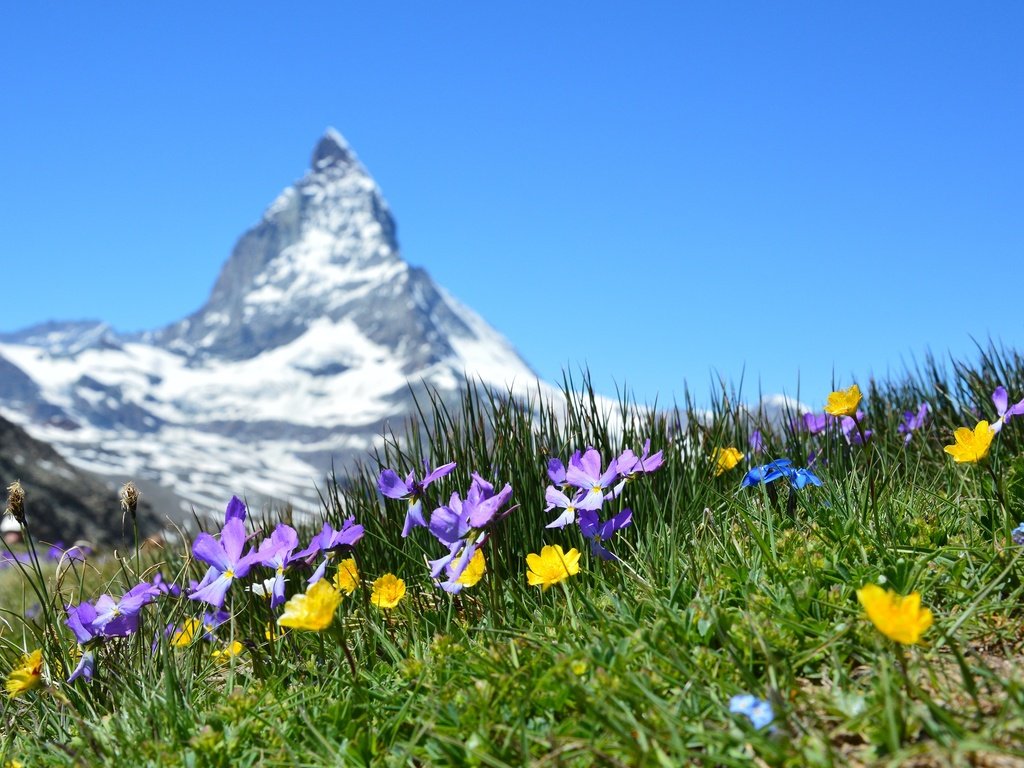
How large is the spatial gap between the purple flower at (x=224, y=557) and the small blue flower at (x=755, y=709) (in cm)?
174

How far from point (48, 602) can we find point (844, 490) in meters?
3.40

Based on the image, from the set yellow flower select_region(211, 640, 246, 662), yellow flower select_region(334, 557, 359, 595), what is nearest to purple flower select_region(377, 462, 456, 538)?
yellow flower select_region(334, 557, 359, 595)

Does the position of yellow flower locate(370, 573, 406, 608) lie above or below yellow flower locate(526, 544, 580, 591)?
below

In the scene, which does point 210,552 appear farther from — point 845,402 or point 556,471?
point 845,402

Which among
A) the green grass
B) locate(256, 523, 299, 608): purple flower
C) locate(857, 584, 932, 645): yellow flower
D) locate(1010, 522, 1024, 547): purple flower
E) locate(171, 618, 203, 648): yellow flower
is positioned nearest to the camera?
locate(857, 584, 932, 645): yellow flower

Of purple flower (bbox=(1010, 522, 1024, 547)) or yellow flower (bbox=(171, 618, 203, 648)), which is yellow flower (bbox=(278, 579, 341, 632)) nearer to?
yellow flower (bbox=(171, 618, 203, 648))

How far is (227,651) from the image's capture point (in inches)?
140

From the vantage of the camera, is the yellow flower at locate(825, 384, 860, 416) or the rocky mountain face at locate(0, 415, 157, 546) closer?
the yellow flower at locate(825, 384, 860, 416)

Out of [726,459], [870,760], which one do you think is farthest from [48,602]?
[870,760]

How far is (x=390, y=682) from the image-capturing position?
2906 mm

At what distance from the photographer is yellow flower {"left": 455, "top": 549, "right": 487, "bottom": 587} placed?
302 cm

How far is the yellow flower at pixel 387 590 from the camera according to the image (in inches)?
130

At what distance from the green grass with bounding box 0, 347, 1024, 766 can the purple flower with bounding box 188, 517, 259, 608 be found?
0.25m

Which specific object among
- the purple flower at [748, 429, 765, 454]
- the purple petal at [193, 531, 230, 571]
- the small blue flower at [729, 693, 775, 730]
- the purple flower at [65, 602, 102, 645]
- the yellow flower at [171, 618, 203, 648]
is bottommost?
the yellow flower at [171, 618, 203, 648]
